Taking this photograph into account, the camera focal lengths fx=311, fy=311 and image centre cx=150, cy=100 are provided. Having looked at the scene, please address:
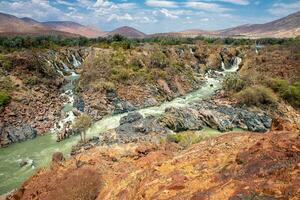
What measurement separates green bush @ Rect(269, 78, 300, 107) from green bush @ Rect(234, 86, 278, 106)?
241 cm

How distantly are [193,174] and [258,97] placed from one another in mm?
35419

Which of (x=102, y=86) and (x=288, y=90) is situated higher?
(x=102, y=86)

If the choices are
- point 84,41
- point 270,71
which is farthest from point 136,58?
point 84,41

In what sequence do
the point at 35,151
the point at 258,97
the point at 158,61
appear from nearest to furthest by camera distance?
1. the point at 35,151
2. the point at 258,97
3. the point at 158,61

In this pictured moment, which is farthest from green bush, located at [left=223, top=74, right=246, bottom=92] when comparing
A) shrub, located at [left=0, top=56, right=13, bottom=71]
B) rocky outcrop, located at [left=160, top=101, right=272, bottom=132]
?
shrub, located at [left=0, top=56, right=13, bottom=71]

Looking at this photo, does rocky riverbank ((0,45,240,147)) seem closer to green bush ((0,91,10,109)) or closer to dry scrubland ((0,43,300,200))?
green bush ((0,91,10,109))

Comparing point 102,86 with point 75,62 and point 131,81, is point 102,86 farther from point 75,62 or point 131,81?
point 75,62

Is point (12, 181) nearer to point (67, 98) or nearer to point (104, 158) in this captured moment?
point (104, 158)

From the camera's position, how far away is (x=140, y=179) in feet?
42.5

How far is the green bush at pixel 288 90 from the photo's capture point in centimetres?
4553

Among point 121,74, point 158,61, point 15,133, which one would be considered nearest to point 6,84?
point 15,133

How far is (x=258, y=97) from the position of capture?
44.0 m

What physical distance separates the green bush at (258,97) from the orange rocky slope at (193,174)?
91.2ft

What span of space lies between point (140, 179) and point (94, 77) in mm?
41964
